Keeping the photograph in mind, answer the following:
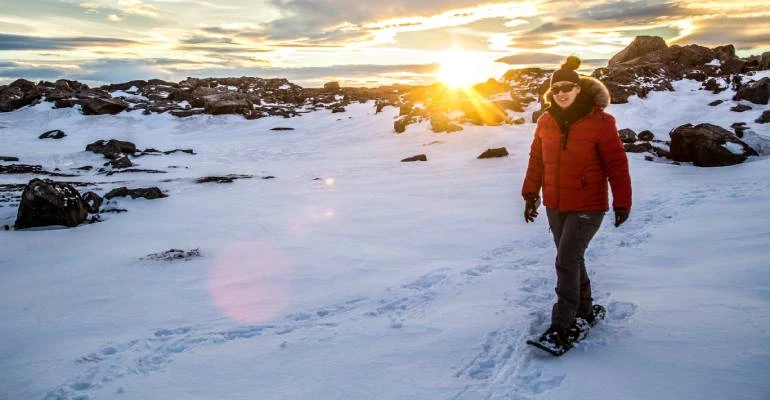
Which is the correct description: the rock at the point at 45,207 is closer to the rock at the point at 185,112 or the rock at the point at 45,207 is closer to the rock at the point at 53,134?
the rock at the point at 53,134

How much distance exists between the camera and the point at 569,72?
3.61 meters

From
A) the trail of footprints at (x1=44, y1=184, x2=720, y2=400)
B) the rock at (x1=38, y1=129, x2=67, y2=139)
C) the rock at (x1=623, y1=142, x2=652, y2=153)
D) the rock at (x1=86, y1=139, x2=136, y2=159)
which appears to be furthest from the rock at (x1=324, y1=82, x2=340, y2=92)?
the trail of footprints at (x1=44, y1=184, x2=720, y2=400)

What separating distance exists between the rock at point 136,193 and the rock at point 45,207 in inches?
79.9

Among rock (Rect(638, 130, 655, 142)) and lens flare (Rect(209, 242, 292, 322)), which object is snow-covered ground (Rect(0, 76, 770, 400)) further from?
rock (Rect(638, 130, 655, 142))

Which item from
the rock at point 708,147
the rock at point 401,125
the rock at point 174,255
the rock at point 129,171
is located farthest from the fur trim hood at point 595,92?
the rock at point 401,125

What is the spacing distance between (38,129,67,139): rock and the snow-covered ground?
18.9m

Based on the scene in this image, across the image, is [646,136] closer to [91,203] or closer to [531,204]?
[531,204]

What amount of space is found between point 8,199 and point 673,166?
16.3m

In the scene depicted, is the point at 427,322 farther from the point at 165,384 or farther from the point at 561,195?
the point at 165,384

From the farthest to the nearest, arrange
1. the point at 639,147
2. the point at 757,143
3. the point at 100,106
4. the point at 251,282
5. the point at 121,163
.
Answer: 1. the point at 100,106
2. the point at 121,163
3. the point at 639,147
4. the point at 757,143
5. the point at 251,282

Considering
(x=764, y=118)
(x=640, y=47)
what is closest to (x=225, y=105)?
(x=764, y=118)

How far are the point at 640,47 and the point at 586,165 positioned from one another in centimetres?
5334

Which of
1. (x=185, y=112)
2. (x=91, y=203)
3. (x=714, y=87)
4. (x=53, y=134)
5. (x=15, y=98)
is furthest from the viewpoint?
(x=15, y=98)

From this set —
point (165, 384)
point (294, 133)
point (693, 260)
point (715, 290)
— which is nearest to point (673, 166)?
A: point (693, 260)
